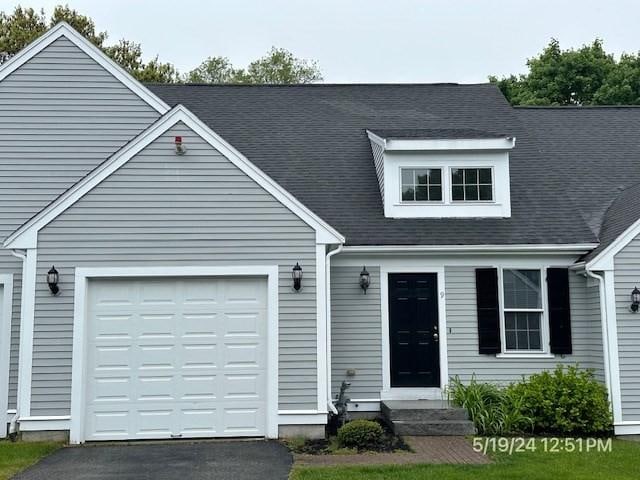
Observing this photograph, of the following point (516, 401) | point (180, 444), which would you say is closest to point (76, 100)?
point (180, 444)

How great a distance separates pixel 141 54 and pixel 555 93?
1894 cm

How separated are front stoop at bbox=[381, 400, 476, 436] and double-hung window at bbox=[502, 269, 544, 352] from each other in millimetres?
1832

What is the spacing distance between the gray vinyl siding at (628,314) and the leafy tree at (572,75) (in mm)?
20404

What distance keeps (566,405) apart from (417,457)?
2.99 meters

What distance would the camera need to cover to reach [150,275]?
30.8 ft

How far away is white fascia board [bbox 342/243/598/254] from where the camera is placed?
35.2 ft

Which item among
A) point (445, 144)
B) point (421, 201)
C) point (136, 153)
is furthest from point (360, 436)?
point (445, 144)

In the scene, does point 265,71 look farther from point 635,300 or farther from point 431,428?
point 431,428

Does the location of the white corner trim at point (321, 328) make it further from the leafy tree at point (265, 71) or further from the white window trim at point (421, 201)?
the leafy tree at point (265, 71)

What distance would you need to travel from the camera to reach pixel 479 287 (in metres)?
10.9

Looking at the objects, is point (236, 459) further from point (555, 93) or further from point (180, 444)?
point (555, 93)

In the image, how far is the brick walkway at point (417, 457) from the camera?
7820 millimetres

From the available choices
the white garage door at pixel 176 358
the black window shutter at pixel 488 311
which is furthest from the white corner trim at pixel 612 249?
the white garage door at pixel 176 358

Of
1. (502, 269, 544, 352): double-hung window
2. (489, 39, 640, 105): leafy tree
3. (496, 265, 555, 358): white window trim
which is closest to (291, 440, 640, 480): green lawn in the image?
(496, 265, 555, 358): white window trim
